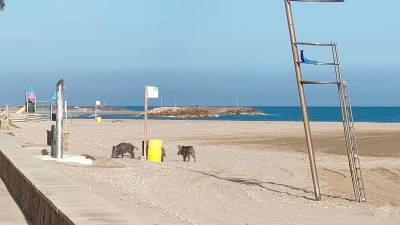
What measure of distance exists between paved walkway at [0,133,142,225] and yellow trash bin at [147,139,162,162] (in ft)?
35.3

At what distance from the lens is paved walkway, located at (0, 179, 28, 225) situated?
782 centimetres

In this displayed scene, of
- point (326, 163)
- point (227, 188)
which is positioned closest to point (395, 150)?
point (326, 163)

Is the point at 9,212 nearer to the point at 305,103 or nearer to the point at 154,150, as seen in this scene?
the point at 305,103

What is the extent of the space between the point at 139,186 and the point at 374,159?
13456 mm

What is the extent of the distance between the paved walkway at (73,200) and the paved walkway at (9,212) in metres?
0.46

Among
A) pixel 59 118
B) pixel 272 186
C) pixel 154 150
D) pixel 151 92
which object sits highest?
pixel 151 92

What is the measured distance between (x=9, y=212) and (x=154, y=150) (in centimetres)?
1251

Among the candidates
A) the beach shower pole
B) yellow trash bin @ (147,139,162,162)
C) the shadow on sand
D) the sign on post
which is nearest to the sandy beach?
the shadow on sand

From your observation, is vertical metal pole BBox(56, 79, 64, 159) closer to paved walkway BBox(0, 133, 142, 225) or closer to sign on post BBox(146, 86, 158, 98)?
paved walkway BBox(0, 133, 142, 225)

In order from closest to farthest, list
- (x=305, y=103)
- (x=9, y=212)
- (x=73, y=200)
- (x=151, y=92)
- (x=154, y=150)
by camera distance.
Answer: (x=73, y=200) → (x=9, y=212) → (x=305, y=103) → (x=154, y=150) → (x=151, y=92)

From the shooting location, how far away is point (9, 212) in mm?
8438

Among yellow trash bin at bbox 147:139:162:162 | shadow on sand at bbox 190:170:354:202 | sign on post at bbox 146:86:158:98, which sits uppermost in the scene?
sign on post at bbox 146:86:158:98

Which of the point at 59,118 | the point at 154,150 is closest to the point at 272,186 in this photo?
the point at 59,118

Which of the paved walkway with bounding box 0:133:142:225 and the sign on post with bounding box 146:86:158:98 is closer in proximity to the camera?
the paved walkway with bounding box 0:133:142:225
